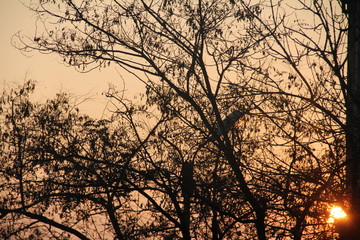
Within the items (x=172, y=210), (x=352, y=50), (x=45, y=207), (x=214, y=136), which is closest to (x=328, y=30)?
(x=352, y=50)

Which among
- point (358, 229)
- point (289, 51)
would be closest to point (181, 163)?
point (289, 51)

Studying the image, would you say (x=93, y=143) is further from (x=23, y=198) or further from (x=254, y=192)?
(x=254, y=192)

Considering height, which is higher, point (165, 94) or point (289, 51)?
point (165, 94)

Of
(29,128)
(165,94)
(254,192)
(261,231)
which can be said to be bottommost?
(261,231)

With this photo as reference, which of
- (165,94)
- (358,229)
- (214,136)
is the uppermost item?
(165,94)

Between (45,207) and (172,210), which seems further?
(45,207)

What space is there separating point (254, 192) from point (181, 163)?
2.32 m

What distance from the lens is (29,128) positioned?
15.1 metres

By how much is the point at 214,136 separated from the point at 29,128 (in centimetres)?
725

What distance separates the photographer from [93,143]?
1361 centimetres

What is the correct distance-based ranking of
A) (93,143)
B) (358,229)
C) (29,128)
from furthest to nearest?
(29,128) < (93,143) < (358,229)

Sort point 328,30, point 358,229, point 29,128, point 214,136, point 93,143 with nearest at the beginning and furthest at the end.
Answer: point 358,229 < point 328,30 < point 214,136 < point 93,143 < point 29,128

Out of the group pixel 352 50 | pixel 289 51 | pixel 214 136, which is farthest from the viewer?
pixel 214 136

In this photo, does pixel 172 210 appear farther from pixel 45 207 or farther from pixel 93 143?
pixel 45 207
